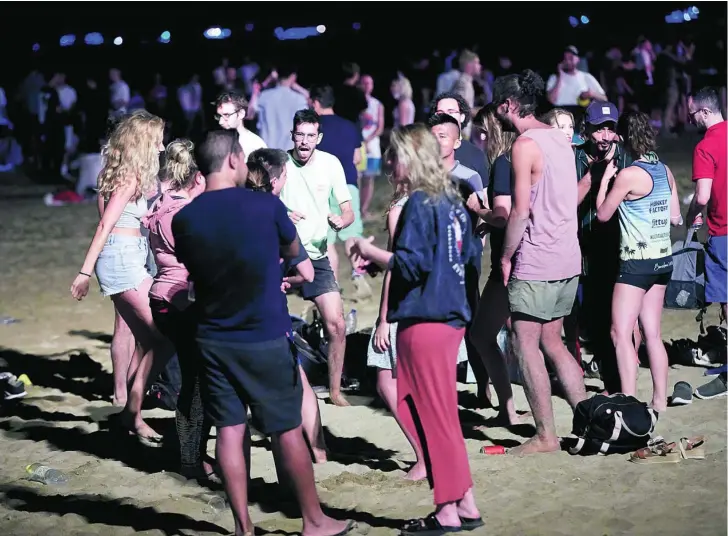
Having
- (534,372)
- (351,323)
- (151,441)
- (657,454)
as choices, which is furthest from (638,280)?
(151,441)

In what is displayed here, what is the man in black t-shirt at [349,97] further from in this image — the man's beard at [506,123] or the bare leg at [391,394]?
the bare leg at [391,394]

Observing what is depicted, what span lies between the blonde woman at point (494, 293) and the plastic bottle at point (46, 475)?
256cm

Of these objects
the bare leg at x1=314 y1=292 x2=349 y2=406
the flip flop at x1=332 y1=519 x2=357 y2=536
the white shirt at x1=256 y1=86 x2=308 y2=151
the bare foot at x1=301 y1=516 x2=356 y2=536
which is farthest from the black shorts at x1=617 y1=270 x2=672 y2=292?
the white shirt at x1=256 y1=86 x2=308 y2=151

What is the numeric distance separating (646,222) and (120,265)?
325 cm

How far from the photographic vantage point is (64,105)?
22.7m

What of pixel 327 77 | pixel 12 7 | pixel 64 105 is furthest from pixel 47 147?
pixel 327 77

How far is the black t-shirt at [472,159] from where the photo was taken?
6.81m

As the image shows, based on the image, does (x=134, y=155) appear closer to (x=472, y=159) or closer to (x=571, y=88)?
(x=472, y=159)

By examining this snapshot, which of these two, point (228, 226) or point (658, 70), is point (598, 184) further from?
point (658, 70)

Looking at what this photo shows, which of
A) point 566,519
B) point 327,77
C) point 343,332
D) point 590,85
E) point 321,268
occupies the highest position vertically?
point 327,77

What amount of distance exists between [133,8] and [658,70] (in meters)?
13.1

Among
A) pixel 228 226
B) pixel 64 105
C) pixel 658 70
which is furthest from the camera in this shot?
pixel 658 70

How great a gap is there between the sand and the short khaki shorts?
2.79 ft

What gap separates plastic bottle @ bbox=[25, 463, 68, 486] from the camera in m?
6.34
